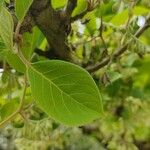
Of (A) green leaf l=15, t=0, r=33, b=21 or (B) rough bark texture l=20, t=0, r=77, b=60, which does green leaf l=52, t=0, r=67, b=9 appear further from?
(A) green leaf l=15, t=0, r=33, b=21

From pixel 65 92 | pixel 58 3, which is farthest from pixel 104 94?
pixel 65 92

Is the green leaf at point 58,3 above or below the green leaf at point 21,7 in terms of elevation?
below

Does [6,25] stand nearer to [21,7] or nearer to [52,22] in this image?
[21,7]

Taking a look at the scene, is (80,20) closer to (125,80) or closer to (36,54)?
(36,54)

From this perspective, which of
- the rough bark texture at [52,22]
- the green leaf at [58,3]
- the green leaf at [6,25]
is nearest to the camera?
the green leaf at [6,25]

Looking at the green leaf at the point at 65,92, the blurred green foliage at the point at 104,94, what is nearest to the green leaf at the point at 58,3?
the blurred green foliage at the point at 104,94

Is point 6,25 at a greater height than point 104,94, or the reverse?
point 6,25

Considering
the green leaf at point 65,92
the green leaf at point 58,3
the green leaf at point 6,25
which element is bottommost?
the green leaf at point 65,92

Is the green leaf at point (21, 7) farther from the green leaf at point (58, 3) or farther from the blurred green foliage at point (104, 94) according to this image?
the green leaf at point (58, 3)
